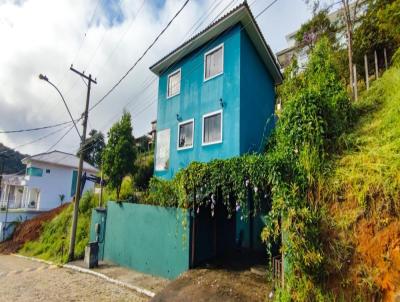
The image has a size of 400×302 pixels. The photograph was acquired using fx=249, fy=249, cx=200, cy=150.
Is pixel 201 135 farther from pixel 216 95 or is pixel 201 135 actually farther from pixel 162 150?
pixel 162 150

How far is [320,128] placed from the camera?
5.59 metres

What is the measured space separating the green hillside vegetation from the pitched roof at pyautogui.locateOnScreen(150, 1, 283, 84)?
32.7 feet

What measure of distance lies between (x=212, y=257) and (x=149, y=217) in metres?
2.79

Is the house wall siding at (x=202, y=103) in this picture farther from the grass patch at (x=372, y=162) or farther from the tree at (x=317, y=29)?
the tree at (x=317, y=29)

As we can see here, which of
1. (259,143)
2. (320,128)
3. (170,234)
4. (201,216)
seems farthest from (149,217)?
(320,128)

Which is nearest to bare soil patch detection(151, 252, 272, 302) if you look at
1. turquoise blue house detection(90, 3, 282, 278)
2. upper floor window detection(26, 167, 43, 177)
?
turquoise blue house detection(90, 3, 282, 278)

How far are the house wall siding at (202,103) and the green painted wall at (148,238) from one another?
268 cm

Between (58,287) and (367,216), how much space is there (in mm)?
9680

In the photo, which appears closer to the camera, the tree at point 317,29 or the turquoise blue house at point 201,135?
the turquoise blue house at point 201,135

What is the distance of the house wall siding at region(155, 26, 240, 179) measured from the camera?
32.9 ft

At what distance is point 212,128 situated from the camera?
1073 centimetres

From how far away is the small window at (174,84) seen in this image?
12.7 meters

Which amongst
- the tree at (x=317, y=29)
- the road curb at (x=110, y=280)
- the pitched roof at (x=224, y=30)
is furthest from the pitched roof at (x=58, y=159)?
the tree at (x=317, y=29)

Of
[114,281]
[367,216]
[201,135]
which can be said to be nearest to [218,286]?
[367,216]
